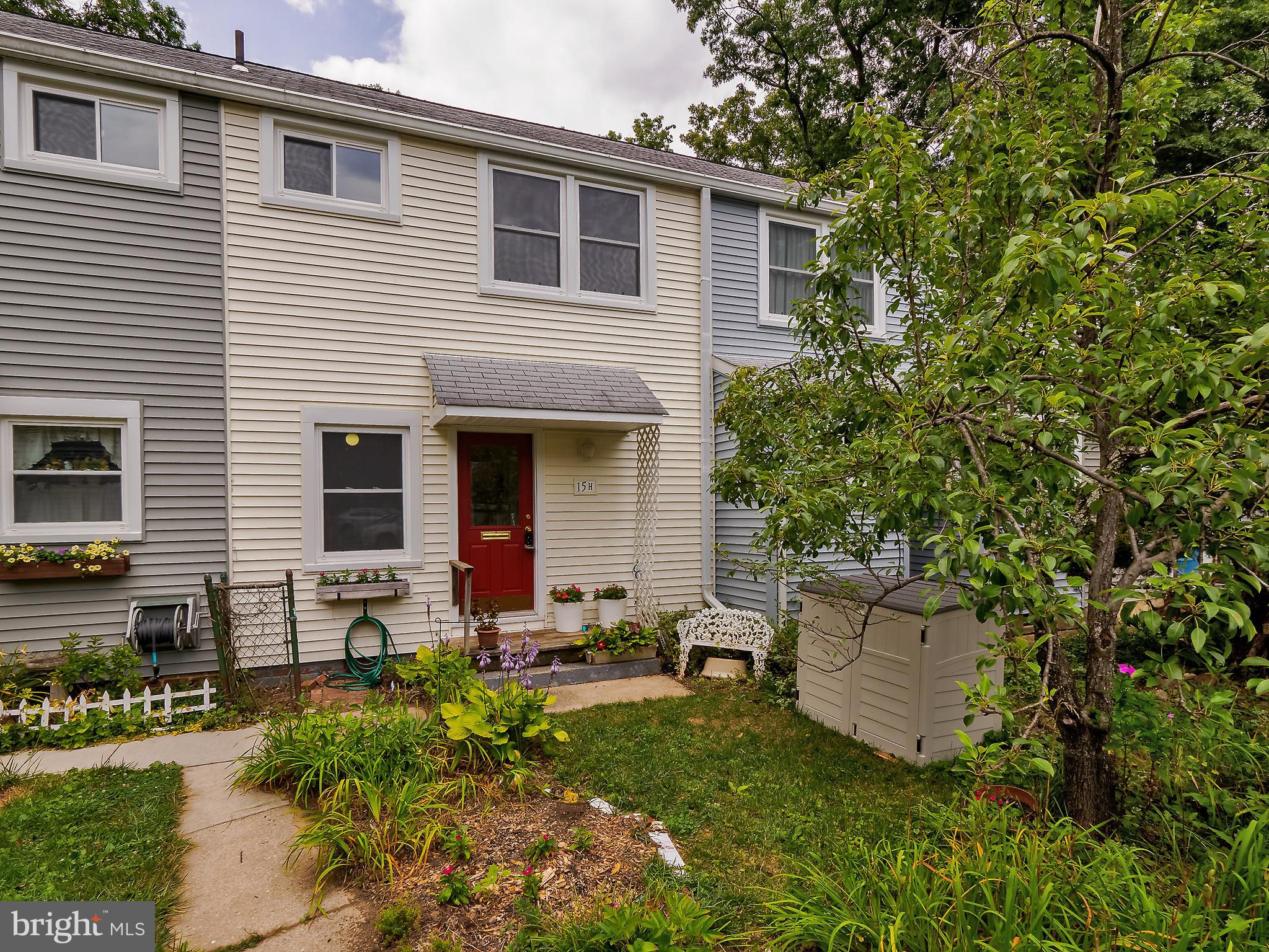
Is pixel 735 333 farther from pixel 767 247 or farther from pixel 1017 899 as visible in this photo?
pixel 1017 899

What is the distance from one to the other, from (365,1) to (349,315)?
31.3 feet

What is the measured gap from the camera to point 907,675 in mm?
4289

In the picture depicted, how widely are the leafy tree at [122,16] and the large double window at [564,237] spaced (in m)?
11.0

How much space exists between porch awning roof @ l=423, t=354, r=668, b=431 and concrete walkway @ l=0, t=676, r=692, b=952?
3210 millimetres

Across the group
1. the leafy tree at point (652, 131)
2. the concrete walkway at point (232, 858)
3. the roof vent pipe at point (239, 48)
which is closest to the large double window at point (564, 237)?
the roof vent pipe at point (239, 48)

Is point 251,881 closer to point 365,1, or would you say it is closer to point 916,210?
point 916,210

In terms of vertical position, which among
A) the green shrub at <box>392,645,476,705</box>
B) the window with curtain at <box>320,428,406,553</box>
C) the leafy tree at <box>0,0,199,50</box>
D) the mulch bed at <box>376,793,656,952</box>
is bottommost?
the mulch bed at <box>376,793,656,952</box>

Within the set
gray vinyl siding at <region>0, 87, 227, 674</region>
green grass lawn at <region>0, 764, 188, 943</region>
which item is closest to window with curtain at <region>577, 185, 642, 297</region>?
gray vinyl siding at <region>0, 87, 227, 674</region>

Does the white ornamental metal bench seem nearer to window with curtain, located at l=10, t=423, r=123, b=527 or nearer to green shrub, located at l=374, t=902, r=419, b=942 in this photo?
green shrub, located at l=374, t=902, r=419, b=942

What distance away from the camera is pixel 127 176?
542 centimetres

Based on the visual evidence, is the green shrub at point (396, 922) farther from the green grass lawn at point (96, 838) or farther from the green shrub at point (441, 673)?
the green shrub at point (441, 673)

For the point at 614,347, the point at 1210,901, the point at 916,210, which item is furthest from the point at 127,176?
the point at 1210,901

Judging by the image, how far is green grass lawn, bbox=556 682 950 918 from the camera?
3.20m

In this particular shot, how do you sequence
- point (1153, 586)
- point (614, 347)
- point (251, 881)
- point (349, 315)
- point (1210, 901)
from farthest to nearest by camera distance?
point (614, 347)
point (349, 315)
point (251, 881)
point (1210, 901)
point (1153, 586)
